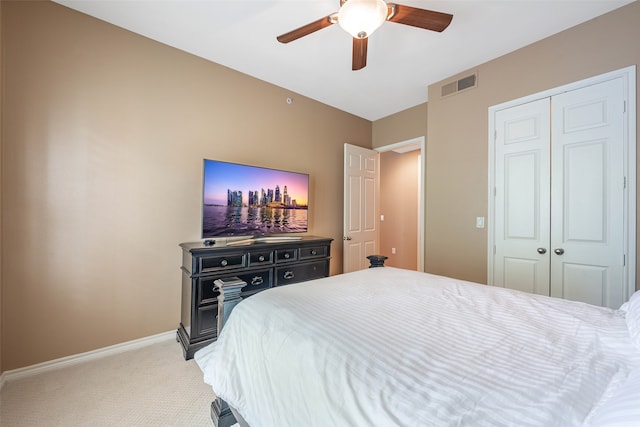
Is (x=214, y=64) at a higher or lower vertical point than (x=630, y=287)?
higher

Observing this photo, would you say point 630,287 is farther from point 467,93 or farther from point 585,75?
point 467,93

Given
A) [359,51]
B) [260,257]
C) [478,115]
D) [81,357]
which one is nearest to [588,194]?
[478,115]

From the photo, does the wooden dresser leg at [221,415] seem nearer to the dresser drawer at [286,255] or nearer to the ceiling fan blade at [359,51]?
the dresser drawer at [286,255]

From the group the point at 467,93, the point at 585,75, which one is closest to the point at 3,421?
the point at 467,93

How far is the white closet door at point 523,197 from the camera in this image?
2.35 m

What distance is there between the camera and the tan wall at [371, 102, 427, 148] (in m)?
3.64

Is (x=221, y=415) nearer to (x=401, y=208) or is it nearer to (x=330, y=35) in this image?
(x=330, y=35)

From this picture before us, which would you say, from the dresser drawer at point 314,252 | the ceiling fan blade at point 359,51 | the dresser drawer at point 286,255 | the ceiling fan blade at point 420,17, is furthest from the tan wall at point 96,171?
the ceiling fan blade at point 420,17

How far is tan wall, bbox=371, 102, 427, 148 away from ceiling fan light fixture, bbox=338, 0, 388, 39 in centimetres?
227

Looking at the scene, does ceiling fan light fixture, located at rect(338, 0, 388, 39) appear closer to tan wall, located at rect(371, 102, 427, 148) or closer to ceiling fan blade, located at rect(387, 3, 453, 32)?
ceiling fan blade, located at rect(387, 3, 453, 32)

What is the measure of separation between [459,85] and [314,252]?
8.29 feet

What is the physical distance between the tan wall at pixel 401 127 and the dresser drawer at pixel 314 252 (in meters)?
2.15

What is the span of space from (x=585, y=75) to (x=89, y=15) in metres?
4.17

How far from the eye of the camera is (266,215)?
9.65 ft
